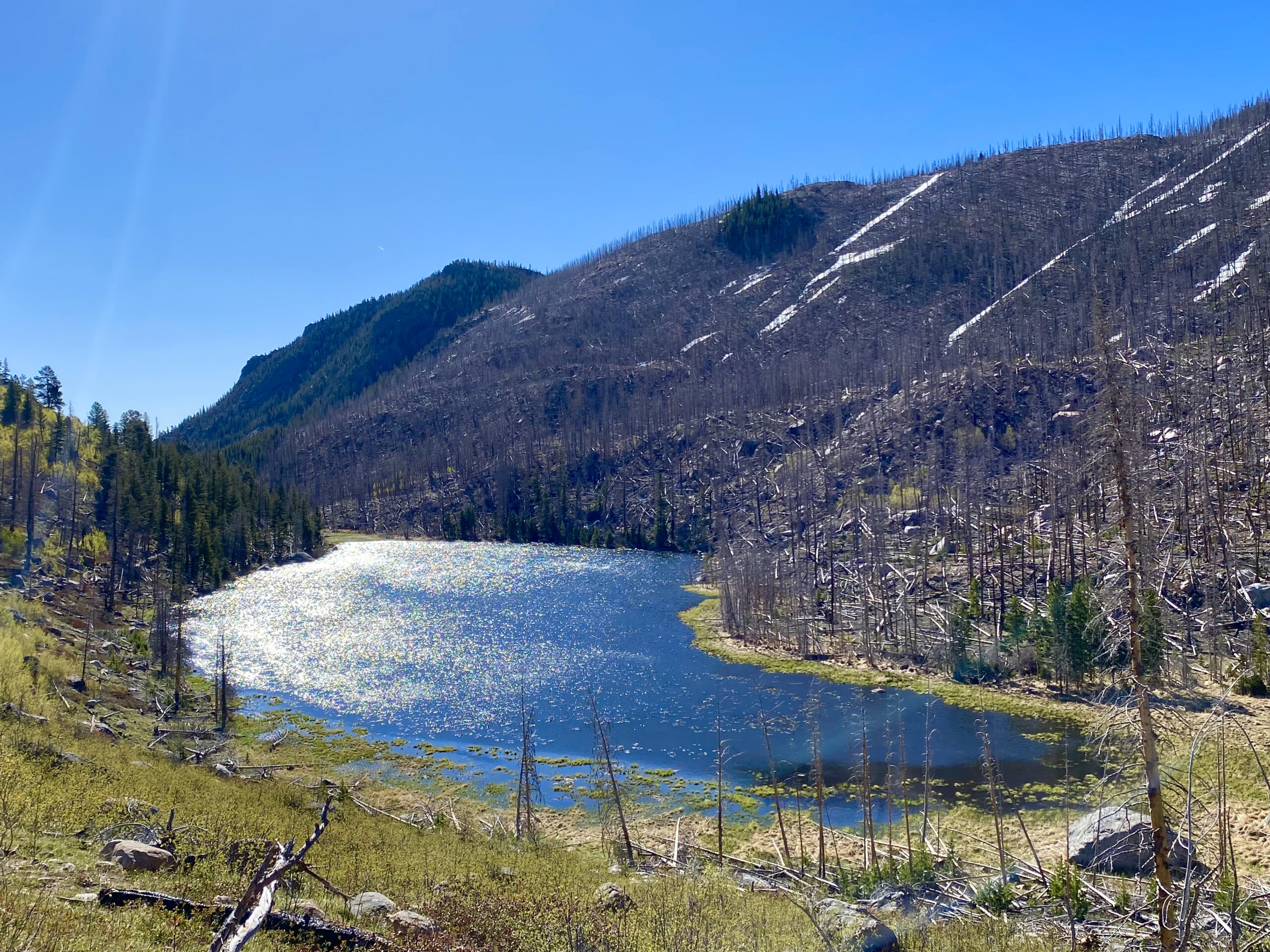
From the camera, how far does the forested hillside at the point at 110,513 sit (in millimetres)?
88500

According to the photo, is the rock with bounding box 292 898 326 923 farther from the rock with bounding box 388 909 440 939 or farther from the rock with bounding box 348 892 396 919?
the rock with bounding box 388 909 440 939

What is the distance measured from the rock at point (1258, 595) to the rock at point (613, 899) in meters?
61.6

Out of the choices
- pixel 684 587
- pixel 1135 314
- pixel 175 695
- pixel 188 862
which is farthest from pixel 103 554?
pixel 1135 314

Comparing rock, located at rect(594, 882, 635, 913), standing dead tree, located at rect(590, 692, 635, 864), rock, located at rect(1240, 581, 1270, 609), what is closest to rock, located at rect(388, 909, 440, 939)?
rock, located at rect(594, 882, 635, 913)

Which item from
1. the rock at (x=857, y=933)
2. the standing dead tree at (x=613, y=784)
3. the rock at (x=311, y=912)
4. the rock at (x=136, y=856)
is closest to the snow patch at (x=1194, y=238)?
the standing dead tree at (x=613, y=784)

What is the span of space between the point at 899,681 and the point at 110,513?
101 m

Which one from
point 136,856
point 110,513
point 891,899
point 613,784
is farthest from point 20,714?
point 110,513

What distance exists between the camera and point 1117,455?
47.9 feet

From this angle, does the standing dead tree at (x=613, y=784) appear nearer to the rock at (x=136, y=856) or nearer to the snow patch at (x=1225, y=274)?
the rock at (x=136, y=856)

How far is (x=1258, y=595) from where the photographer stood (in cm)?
6181

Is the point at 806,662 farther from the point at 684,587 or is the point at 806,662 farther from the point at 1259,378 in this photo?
the point at 1259,378

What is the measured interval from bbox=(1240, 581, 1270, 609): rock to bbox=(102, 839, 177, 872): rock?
237 ft

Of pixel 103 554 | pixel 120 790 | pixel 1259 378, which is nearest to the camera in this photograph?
pixel 120 790

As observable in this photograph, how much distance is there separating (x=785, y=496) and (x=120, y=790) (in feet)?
422
